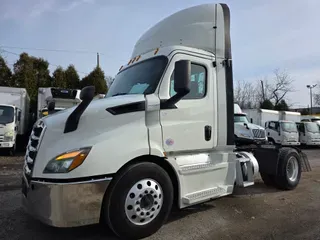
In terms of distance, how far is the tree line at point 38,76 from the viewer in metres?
23.9

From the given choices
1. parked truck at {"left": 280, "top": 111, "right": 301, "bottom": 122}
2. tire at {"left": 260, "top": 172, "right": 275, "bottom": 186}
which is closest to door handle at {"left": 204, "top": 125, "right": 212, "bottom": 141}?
tire at {"left": 260, "top": 172, "right": 275, "bottom": 186}

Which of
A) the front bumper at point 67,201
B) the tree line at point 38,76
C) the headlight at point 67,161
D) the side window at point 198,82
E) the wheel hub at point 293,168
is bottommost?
the wheel hub at point 293,168

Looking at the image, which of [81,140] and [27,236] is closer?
[81,140]

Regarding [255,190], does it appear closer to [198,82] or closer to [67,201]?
[198,82]

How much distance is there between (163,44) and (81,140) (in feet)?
8.56

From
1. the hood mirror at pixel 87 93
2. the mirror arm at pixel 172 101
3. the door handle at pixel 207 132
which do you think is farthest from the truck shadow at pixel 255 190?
the hood mirror at pixel 87 93

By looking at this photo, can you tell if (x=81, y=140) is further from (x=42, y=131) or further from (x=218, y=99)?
(x=218, y=99)

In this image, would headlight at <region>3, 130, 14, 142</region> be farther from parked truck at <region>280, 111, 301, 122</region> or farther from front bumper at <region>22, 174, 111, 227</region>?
parked truck at <region>280, 111, 301, 122</region>

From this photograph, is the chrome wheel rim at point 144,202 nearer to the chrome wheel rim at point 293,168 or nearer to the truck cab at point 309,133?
the chrome wheel rim at point 293,168

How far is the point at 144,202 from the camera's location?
3.98 metres

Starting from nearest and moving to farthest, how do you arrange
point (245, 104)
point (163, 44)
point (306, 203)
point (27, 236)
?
point (27, 236) < point (163, 44) < point (306, 203) < point (245, 104)

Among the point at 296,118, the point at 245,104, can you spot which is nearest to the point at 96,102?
the point at 296,118

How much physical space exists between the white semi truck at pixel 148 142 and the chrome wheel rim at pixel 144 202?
0.01m

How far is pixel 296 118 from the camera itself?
111 ft
